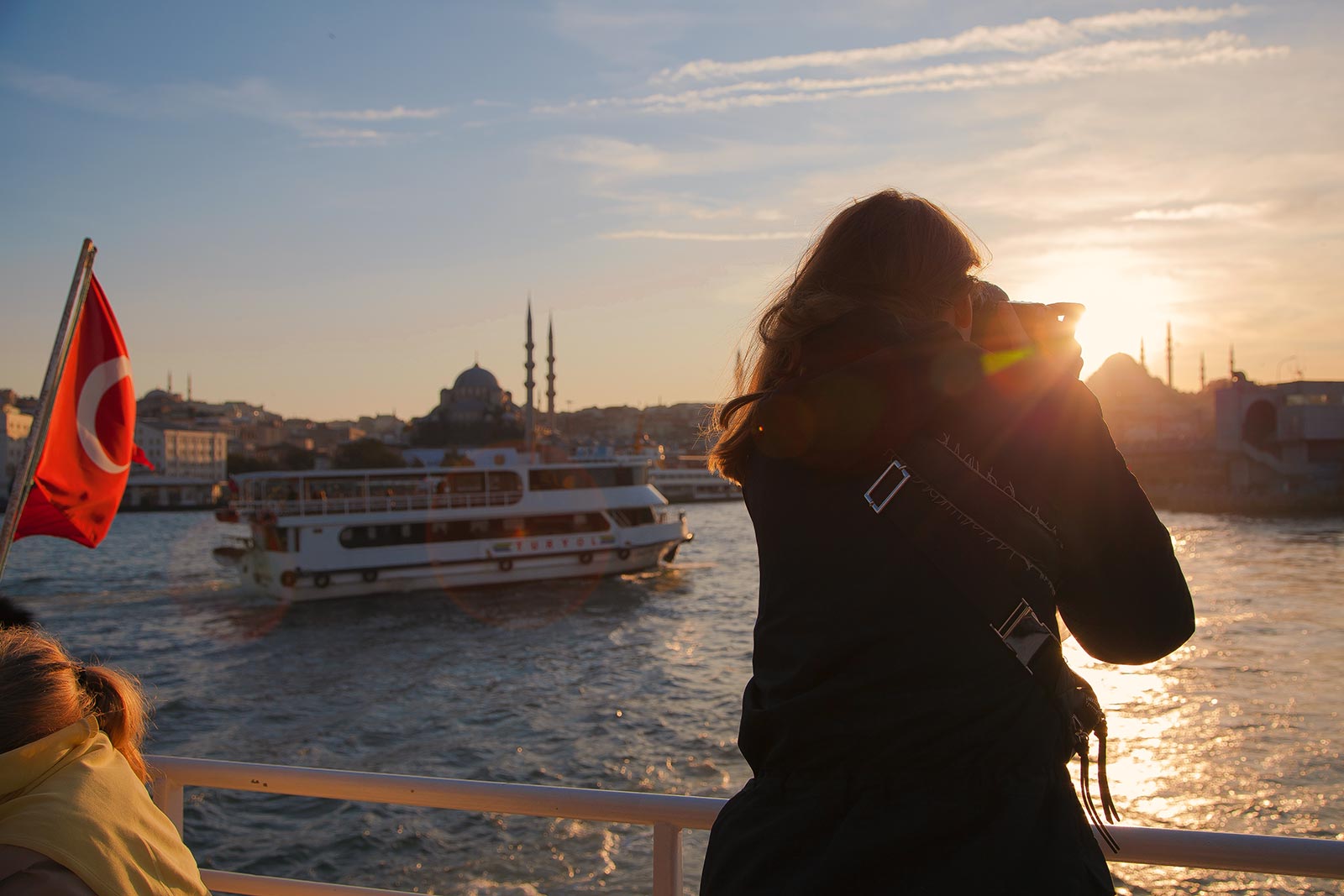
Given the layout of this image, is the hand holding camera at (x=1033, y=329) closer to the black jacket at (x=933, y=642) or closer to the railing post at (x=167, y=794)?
the black jacket at (x=933, y=642)

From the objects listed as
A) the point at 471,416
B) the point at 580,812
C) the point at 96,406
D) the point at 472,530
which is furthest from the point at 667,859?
the point at 471,416

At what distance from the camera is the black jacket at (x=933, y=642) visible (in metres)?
0.94

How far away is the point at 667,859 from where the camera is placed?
183cm

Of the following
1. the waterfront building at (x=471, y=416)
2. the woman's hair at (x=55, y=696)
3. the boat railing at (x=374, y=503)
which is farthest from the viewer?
the waterfront building at (x=471, y=416)

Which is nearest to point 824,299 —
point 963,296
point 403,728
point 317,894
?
point 963,296

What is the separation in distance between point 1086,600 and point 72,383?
5048mm

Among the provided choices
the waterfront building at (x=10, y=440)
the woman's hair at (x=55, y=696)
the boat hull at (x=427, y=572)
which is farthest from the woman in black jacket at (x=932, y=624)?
the waterfront building at (x=10, y=440)

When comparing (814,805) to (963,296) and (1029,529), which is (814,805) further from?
(963,296)

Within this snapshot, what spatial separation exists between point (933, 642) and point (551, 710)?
471 inches

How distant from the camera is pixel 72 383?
4855mm

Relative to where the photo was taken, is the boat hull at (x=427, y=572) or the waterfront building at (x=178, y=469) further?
the waterfront building at (x=178, y=469)

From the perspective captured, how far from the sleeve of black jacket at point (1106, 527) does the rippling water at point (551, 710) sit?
22.5 feet

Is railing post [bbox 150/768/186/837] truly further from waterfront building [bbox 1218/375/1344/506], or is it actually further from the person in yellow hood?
waterfront building [bbox 1218/375/1344/506]

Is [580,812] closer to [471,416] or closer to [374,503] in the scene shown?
[374,503]
